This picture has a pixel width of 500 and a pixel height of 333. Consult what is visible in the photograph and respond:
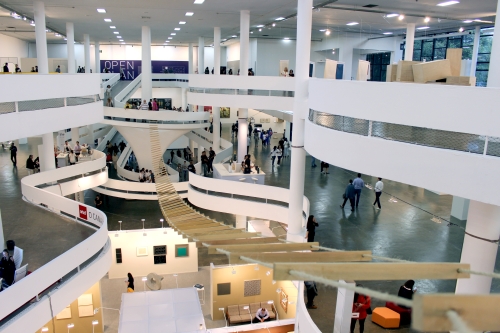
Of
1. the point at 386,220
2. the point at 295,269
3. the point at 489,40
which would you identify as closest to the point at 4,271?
the point at 295,269

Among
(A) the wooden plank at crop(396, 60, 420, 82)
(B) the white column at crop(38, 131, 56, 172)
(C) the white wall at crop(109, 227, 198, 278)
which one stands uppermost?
(A) the wooden plank at crop(396, 60, 420, 82)

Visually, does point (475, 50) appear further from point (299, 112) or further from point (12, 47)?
point (12, 47)

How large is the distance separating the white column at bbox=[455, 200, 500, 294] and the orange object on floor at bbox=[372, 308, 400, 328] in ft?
6.24

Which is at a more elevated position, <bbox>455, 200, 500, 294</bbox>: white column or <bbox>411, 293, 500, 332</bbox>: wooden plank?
<bbox>411, 293, 500, 332</bbox>: wooden plank

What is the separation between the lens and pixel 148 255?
64.9ft

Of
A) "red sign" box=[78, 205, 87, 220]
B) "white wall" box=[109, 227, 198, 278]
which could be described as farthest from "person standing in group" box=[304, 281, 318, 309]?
"white wall" box=[109, 227, 198, 278]

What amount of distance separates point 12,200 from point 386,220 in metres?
16.9

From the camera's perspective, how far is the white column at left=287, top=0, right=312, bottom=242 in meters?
14.3

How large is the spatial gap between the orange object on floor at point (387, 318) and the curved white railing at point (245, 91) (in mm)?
12200

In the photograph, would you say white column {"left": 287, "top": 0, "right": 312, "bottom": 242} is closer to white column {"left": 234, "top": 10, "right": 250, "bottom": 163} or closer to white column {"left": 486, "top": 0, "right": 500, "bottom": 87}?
white column {"left": 486, "top": 0, "right": 500, "bottom": 87}

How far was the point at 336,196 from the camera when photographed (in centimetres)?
2358

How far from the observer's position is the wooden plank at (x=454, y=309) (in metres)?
2.60

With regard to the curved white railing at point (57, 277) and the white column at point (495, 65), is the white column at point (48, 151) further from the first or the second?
the white column at point (495, 65)

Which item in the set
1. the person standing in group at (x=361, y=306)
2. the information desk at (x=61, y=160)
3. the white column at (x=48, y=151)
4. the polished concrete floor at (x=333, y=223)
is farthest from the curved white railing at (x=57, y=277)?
the person standing in group at (x=361, y=306)
